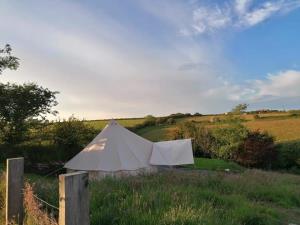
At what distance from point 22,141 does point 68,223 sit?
22.3m

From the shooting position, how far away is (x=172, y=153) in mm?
24344

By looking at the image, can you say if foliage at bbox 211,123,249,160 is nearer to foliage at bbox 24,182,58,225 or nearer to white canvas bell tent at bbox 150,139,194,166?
white canvas bell tent at bbox 150,139,194,166

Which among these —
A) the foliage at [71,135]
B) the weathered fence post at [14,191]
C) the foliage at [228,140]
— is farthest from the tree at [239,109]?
the weathered fence post at [14,191]

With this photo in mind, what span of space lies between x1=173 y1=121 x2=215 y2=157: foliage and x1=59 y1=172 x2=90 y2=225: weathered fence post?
31531mm

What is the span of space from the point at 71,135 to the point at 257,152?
14.2 meters

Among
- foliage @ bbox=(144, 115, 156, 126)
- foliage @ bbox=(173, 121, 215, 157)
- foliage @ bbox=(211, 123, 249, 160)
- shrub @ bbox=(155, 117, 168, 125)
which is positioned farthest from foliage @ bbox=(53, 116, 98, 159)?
shrub @ bbox=(155, 117, 168, 125)

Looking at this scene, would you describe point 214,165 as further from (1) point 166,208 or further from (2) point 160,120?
(1) point 166,208

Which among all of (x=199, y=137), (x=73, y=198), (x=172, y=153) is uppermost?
(x=199, y=137)

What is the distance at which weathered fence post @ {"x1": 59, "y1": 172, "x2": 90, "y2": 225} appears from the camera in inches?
164

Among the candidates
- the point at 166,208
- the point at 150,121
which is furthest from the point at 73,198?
the point at 150,121

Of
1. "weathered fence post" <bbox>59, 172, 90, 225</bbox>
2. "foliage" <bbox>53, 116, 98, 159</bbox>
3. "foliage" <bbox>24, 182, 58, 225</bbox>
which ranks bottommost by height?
"foliage" <bbox>24, 182, 58, 225</bbox>

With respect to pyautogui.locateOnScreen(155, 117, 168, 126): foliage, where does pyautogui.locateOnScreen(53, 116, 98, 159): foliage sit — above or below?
below

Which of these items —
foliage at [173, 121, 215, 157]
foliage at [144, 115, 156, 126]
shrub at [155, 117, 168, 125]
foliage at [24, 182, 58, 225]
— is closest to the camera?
foliage at [24, 182, 58, 225]

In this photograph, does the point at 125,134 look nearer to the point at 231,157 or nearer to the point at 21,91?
the point at 21,91
